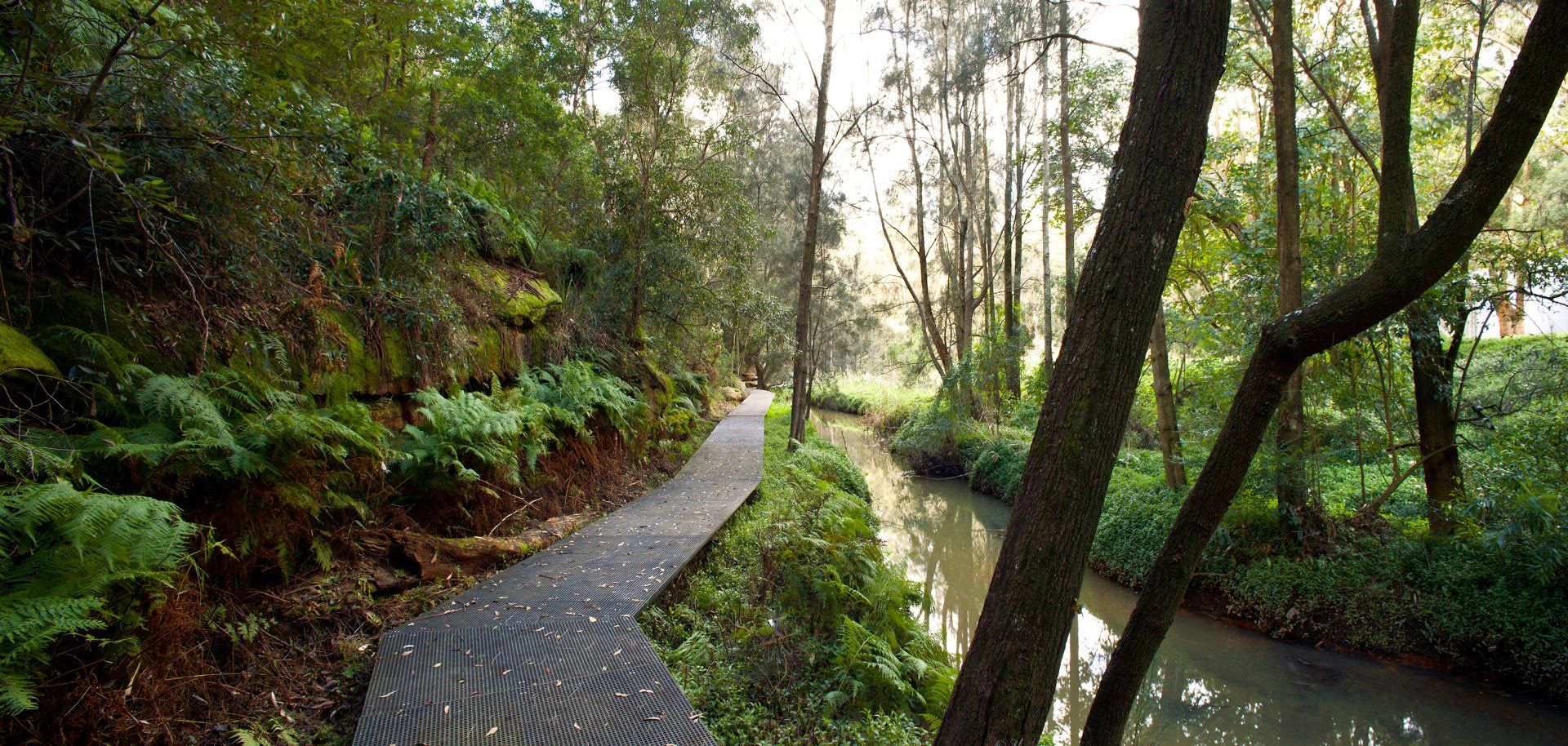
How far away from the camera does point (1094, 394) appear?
2223 millimetres

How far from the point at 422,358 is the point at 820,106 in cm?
886

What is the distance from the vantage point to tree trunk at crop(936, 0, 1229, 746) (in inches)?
86.4

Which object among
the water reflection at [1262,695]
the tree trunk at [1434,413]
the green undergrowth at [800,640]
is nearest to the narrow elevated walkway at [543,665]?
the green undergrowth at [800,640]

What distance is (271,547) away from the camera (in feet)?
10.4

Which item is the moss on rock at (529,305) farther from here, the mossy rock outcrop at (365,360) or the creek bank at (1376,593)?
the creek bank at (1376,593)

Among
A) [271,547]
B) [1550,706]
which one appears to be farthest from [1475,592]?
[271,547]

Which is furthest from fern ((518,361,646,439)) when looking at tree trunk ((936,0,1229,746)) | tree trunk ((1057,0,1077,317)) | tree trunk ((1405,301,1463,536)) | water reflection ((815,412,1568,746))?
tree trunk ((1405,301,1463,536))

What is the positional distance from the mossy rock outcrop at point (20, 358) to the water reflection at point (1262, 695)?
6291 mm

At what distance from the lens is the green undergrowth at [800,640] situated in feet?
11.1

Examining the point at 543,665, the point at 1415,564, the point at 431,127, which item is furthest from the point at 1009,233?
the point at 543,665

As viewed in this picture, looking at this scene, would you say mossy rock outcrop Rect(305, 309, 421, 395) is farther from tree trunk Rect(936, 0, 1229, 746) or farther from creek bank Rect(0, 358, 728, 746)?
tree trunk Rect(936, 0, 1229, 746)

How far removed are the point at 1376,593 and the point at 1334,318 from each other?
20.6 feet

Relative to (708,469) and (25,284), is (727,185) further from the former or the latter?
(25,284)

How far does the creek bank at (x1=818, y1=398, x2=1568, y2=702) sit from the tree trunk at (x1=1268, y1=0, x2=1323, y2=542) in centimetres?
33
